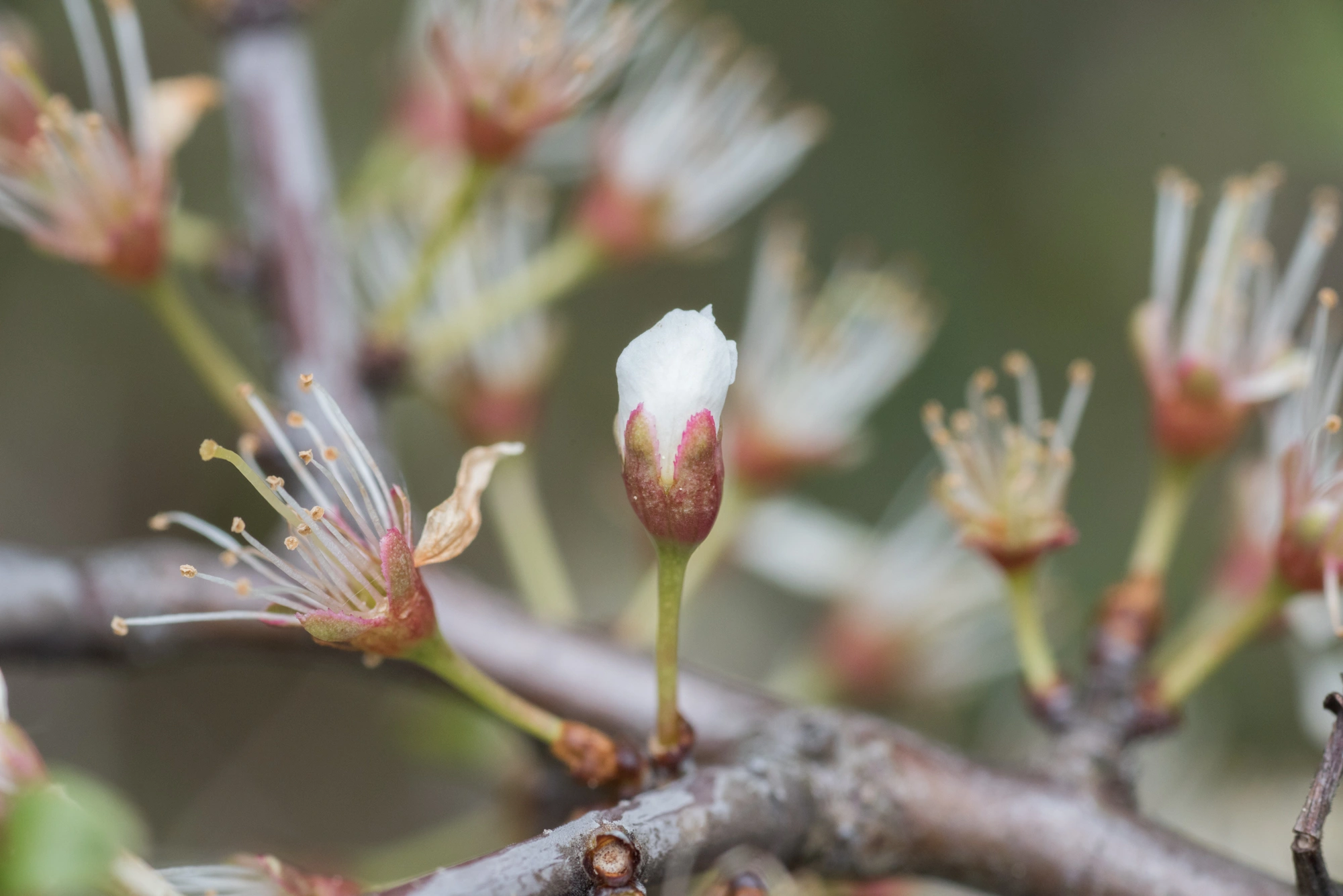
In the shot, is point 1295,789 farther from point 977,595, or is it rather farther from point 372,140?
point 372,140

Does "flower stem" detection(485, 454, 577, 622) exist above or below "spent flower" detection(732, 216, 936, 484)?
below

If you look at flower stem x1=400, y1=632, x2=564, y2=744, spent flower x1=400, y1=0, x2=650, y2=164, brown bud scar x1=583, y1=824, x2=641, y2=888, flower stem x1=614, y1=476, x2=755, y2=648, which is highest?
spent flower x1=400, y1=0, x2=650, y2=164

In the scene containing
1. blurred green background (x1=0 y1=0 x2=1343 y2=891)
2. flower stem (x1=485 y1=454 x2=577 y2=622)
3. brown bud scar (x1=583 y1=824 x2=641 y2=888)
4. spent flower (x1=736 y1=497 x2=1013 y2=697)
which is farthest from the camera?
blurred green background (x1=0 y1=0 x2=1343 y2=891)

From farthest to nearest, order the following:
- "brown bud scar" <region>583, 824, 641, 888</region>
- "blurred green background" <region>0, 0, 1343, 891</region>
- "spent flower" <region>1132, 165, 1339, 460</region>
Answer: "blurred green background" <region>0, 0, 1343, 891</region>, "spent flower" <region>1132, 165, 1339, 460</region>, "brown bud scar" <region>583, 824, 641, 888</region>

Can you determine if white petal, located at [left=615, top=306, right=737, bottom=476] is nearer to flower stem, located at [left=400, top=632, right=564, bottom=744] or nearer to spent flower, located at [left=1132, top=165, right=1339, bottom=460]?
flower stem, located at [left=400, top=632, right=564, bottom=744]

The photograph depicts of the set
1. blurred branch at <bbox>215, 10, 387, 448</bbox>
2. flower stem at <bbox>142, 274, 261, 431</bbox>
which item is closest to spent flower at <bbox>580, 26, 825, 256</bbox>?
blurred branch at <bbox>215, 10, 387, 448</bbox>

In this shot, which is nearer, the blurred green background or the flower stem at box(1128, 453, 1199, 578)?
the flower stem at box(1128, 453, 1199, 578)

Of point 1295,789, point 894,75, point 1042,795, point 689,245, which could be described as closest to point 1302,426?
point 1042,795
